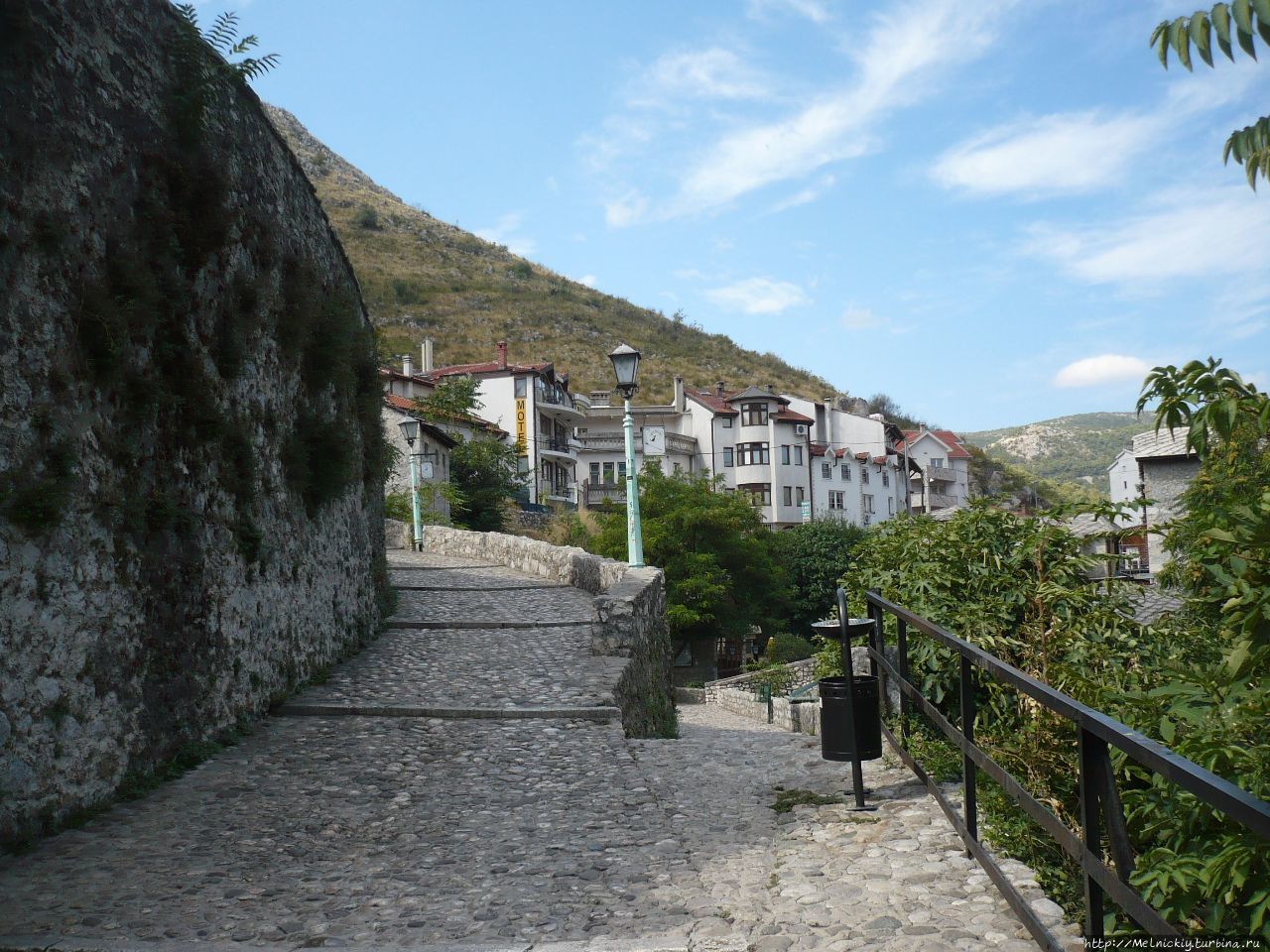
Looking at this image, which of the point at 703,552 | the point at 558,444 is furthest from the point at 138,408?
the point at 558,444

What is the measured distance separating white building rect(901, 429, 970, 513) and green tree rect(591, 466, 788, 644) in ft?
146

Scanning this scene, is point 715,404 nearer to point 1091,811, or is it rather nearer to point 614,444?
point 614,444

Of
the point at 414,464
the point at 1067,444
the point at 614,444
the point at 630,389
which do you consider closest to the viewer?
the point at 630,389

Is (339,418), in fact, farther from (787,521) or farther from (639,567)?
(787,521)

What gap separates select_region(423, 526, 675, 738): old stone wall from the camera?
1205cm

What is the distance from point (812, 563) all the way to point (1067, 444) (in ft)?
430

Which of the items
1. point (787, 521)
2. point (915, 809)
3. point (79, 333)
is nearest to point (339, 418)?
point (79, 333)

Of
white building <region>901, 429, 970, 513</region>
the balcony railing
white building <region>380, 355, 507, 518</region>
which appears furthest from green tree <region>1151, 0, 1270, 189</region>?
white building <region>901, 429, 970, 513</region>

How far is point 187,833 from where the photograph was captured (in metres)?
6.06

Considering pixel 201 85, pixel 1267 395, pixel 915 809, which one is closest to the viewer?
pixel 1267 395

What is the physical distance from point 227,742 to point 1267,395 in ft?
24.8

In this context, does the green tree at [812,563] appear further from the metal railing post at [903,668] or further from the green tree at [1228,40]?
the green tree at [1228,40]

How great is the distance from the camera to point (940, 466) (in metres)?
92.3

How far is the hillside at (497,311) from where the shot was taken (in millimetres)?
83812
